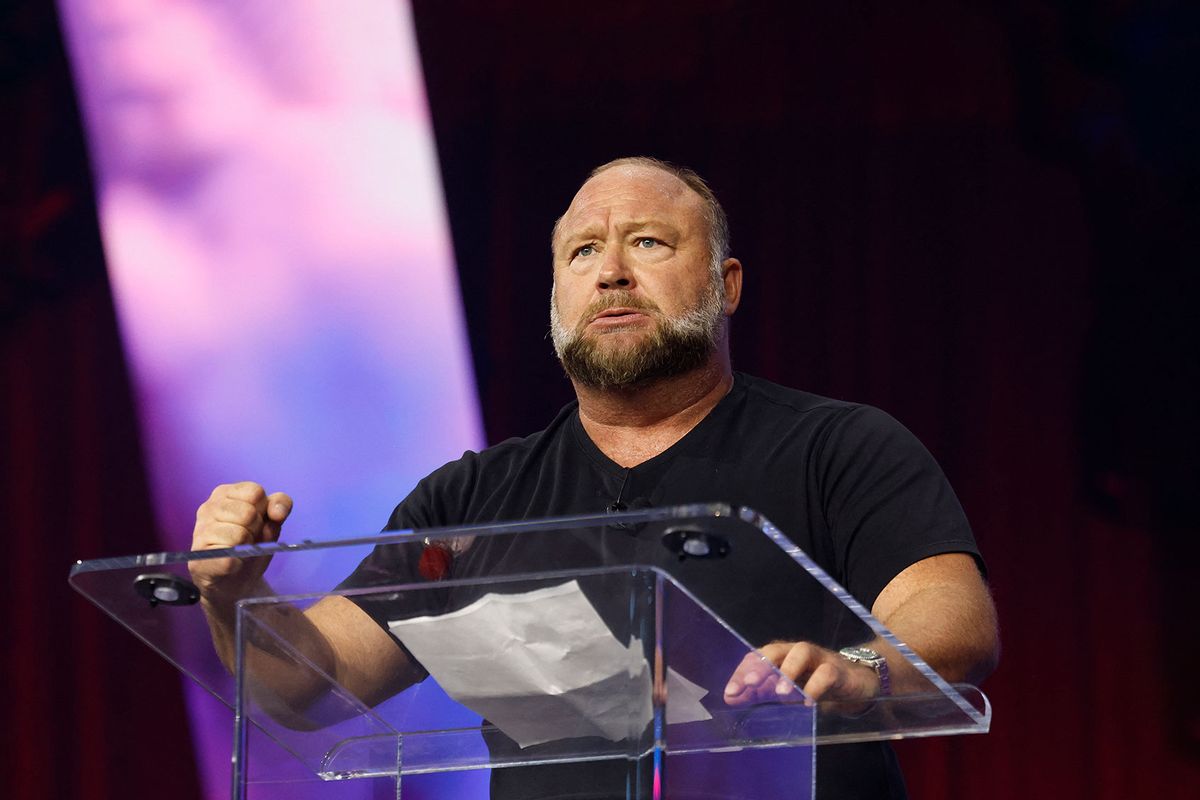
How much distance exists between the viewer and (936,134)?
149 inches

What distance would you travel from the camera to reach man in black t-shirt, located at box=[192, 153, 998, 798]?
135 centimetres

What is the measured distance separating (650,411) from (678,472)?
0.18 m

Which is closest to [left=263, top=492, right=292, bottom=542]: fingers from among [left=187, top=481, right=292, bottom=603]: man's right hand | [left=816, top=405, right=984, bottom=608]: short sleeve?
[left=187, top=481, right=292, bottom=603]: man's right hand

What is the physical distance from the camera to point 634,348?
86.4 inches

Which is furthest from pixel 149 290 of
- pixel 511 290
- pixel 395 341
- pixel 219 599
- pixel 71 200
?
pixel 219 599

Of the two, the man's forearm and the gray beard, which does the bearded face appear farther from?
the man's forearm

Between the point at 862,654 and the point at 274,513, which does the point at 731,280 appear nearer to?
the point at 274,513

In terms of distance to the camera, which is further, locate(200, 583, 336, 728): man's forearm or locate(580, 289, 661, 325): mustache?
locate(580, 289, 661, 325): mustache

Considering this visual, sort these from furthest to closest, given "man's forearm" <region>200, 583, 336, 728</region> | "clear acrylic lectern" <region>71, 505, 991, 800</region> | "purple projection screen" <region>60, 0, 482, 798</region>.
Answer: "purple projection screen" <region>60, 0, 482, 798</region> < "man's forearm" <region>200, 583, 336, 728</region> < "clear acrylic lectern" <region>71, 505, 991, 800</region>

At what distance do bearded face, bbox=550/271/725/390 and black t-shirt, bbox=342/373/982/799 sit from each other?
0.26 feet

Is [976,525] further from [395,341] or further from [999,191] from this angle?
[395,341]

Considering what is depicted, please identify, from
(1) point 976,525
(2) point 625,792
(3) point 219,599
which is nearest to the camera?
(2) point 625,792

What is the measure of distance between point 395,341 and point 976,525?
1.49m

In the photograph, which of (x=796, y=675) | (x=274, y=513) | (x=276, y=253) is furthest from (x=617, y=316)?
(x=276, y=253)
